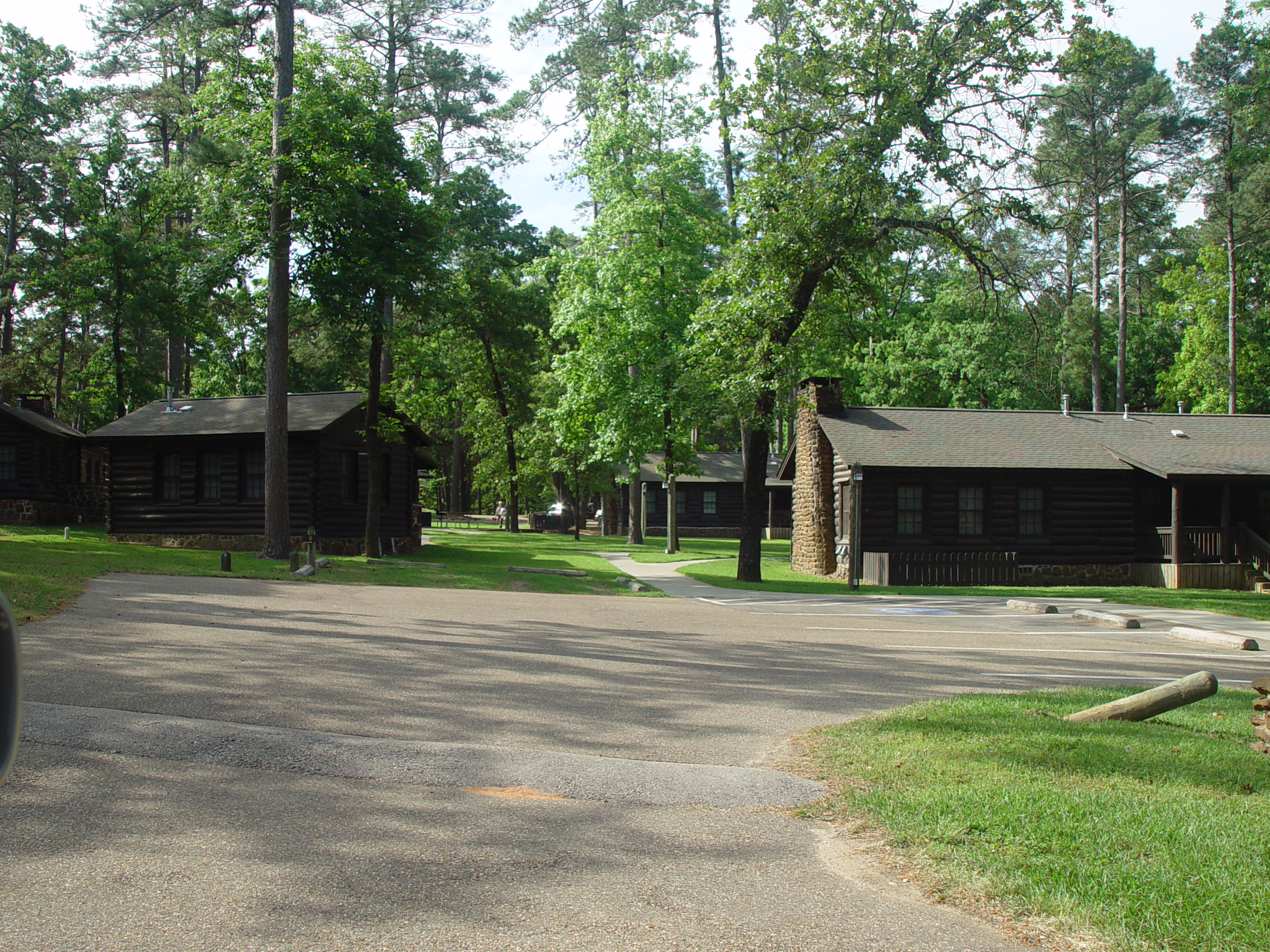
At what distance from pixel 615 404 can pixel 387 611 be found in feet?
72.8

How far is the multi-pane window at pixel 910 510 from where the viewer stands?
28.3m

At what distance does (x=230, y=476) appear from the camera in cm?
3031

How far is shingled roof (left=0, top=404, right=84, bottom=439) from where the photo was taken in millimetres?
34125

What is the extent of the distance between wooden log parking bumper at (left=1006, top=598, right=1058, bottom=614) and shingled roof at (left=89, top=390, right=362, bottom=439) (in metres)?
19.7

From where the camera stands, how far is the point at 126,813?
5438 mm

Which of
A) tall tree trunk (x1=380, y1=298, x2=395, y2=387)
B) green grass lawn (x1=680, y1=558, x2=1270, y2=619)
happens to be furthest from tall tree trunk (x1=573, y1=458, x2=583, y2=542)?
green grass lawn (x1=680, y1=558, x2=1270, y2=619)

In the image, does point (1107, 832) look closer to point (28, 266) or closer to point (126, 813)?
point (126, 813)

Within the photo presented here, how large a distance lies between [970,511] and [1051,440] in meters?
4.18

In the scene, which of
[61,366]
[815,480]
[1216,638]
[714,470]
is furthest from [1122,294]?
[61,366]

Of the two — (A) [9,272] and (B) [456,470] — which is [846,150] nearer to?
(A) [9,272]

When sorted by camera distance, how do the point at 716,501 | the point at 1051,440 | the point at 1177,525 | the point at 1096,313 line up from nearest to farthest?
the point at 1177,525 < the point at 1051,440 < the point at 1096,313 < the point at 716,501

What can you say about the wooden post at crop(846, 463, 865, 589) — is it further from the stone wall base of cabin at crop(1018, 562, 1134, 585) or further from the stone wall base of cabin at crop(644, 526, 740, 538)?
the stone wall base of cabin at crop(644, 526, 740, 538)

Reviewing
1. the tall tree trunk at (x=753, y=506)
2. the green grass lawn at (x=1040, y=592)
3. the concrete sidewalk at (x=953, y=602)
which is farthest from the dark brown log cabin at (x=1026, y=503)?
the concrete sidewalk at (x=953, y=602)

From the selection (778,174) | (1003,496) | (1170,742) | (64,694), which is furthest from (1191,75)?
(64,694)
